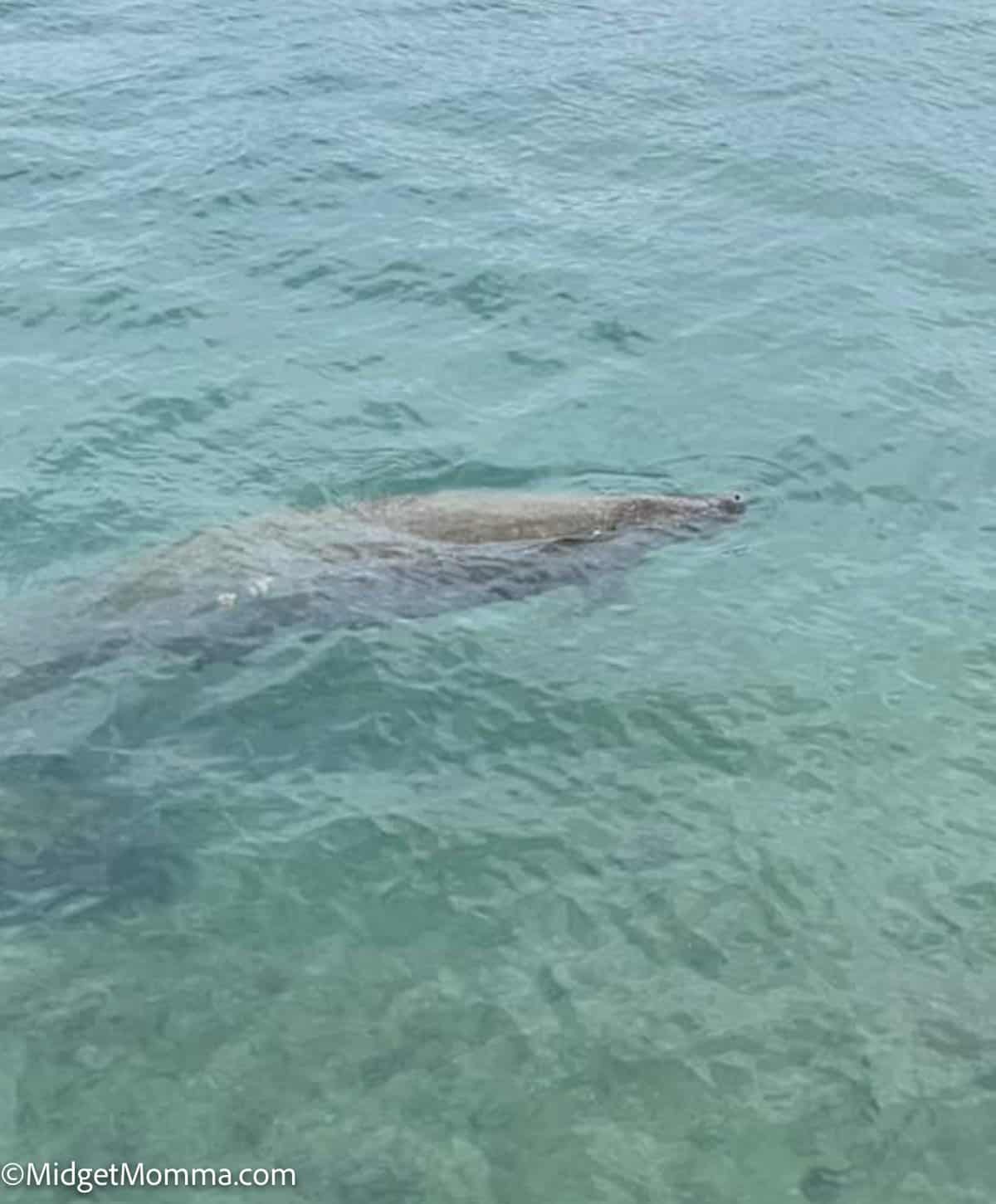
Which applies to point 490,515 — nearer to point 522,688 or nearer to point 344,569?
point 344,569

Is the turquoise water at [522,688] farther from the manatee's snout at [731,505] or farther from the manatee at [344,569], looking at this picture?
the manatee at [344,569]

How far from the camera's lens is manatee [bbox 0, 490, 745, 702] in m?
18.0

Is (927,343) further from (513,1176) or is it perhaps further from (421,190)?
(513,1176)

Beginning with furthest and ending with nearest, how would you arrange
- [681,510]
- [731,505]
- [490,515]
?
[731,505] < [681,510] < [490,515]

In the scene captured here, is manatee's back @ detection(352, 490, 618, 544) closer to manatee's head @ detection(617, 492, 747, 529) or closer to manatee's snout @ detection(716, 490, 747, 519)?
manatee's head @ detection(617, 492, 747, 529)

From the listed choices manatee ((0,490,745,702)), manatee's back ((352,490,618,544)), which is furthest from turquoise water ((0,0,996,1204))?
manatee's back ((352,490,618,544))

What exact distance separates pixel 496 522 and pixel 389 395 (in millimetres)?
3917

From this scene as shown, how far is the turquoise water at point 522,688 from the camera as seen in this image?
538 inches

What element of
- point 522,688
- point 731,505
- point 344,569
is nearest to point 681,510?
point 731,505

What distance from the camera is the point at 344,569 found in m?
19.1

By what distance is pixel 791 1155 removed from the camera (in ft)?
43.5

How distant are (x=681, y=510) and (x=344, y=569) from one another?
14.4 ft

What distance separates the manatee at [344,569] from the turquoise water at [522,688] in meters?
0.40

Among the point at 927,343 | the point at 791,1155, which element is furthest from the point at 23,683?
the point at 927,343
